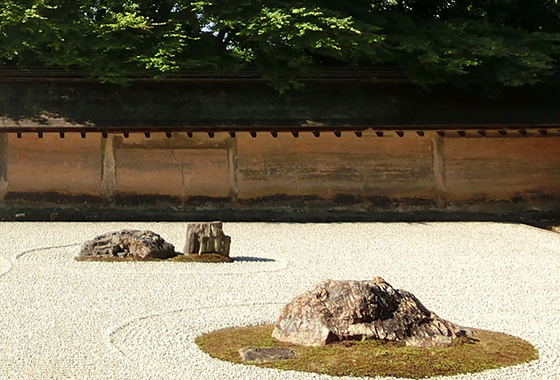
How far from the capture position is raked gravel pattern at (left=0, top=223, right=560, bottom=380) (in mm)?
7176

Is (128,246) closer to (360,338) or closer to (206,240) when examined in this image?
(206,240)

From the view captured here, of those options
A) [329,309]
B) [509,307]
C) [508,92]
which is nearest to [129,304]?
[329,309]

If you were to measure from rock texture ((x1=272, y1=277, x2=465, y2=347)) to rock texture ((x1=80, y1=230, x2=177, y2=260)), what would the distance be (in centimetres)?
625

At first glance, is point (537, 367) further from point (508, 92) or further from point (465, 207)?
point (508, 92)

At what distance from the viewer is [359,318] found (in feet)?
25.0

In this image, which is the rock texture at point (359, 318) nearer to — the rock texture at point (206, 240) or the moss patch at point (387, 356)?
the moss patch at point (387, 356)

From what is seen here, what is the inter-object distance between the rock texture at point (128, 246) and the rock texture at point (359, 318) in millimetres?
6248

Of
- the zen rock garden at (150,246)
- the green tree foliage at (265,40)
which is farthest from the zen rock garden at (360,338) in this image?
the green tree foliage at (265,40)

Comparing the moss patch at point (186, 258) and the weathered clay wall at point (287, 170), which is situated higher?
the weathered clay wall at point (287, 170)

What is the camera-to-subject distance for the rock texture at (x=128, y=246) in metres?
13.8

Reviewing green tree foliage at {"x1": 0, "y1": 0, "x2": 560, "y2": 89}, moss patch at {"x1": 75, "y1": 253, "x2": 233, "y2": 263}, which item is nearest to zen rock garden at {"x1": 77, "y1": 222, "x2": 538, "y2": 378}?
moss patch at {"x1": 75, "y1": 253, "x2": 233, "y2": 263}

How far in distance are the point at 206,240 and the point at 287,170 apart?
690 centimetres

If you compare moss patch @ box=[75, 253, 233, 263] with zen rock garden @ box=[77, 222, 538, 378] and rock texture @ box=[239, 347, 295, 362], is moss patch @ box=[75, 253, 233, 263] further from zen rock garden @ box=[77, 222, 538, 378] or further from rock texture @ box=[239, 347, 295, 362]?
rock texture @ box=[239, 347, 295, 362]

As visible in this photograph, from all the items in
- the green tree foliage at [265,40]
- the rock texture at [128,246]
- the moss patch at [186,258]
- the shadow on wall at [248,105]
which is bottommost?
the moss patch at [186,258]
